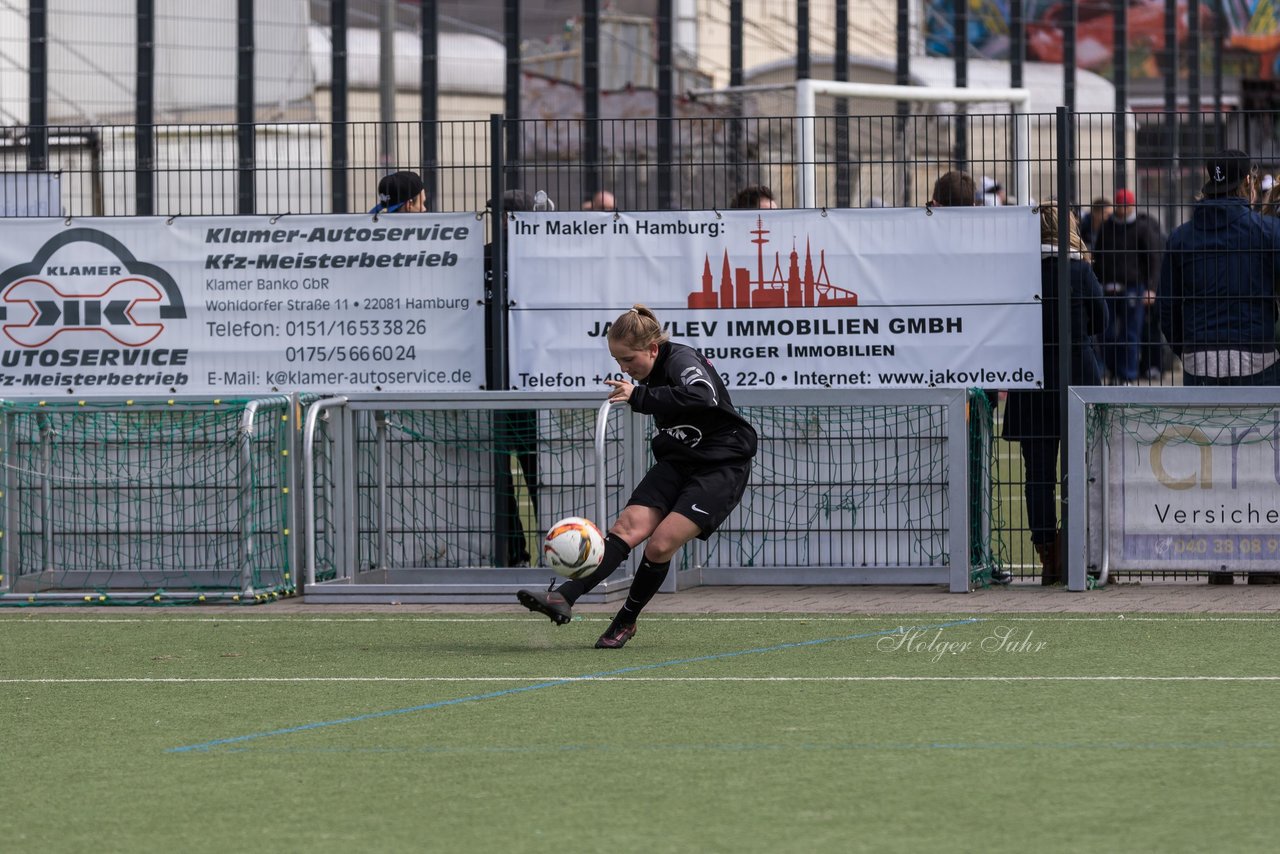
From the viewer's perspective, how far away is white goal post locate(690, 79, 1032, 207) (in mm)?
13102

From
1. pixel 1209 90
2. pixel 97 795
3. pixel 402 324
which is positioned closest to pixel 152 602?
pixel 402 324

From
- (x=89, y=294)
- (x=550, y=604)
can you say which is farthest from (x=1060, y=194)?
(x=89, y=294)

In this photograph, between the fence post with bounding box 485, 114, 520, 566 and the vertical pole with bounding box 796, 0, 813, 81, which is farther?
the vertical pole with bounding box 796, 0, 813, 81

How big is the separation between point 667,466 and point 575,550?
69 centimetres

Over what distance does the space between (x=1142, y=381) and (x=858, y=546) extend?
6.81 ft

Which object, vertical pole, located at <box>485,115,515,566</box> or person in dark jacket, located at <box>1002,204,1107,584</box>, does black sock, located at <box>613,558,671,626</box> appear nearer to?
vertical pole, located at <box>485,115,515,566</box>

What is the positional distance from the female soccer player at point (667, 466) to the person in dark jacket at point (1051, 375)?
3156 millimetres

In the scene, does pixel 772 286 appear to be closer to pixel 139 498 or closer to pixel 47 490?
pixel 139 498

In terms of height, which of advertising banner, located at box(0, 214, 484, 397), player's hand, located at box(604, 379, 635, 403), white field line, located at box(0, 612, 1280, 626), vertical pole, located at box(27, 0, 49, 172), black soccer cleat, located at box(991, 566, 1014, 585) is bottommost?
white field line, located at box(0, 612, 1280, 626)

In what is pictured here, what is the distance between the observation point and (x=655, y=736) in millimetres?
7355

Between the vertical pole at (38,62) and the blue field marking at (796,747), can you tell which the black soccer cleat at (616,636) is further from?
the vertical pole at (38,62)

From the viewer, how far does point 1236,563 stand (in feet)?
39.4

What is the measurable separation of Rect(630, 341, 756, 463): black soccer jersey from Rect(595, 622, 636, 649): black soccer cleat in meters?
0.84

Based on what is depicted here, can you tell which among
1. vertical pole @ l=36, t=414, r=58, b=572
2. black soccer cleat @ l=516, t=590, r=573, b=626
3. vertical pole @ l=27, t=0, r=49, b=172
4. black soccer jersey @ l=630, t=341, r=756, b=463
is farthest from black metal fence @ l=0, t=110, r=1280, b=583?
vertical pole @ l=27, t=0, r=49, b=172
